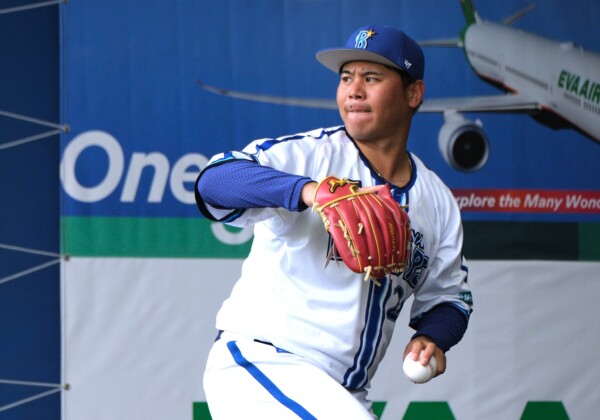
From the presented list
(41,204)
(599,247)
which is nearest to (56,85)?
(41,204)

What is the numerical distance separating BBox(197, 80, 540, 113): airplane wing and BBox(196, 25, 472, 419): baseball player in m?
1.24

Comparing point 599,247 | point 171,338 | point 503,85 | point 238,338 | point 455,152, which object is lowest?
point 238,338

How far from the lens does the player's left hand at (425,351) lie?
2285 millimetres

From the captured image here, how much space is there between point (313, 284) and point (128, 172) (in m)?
1.53

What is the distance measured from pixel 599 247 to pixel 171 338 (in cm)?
165

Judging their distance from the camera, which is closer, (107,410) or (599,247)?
(107,410)

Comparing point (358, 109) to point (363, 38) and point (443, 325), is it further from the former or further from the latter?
point (443, 325)

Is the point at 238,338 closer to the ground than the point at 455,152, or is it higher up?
closer to the ground

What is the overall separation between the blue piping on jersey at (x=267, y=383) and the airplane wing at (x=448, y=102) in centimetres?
154

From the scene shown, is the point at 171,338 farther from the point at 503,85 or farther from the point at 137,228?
the point at 503,85

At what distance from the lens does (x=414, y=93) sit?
2555 mm

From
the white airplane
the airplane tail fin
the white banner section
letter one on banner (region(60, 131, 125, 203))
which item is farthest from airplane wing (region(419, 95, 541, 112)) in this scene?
letter one on banner (region(60, 131, 125, 203))

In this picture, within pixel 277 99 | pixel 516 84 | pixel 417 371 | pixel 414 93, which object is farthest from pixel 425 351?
pixel 516 84

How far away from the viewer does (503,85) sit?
3920 millimetres
